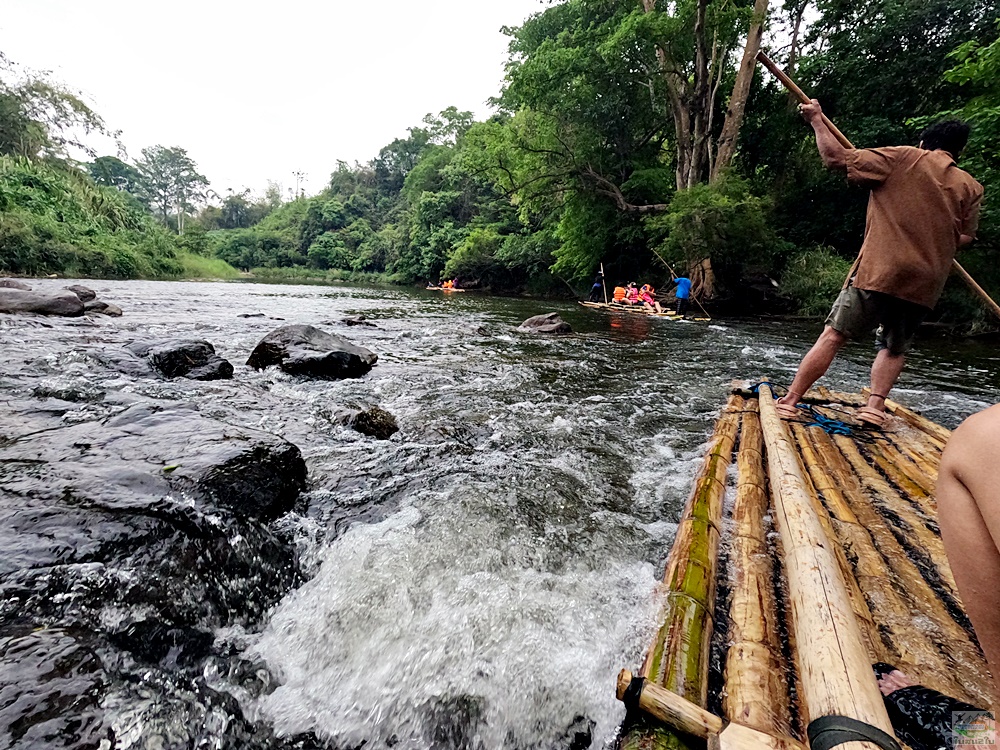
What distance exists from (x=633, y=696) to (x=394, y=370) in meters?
4.96

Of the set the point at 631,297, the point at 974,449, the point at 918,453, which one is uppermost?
the point at 974,449

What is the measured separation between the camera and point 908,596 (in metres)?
1.47

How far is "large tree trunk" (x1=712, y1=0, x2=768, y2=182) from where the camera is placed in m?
13.5

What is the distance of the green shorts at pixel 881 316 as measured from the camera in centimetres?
330

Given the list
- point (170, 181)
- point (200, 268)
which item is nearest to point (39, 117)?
point (200, 268)

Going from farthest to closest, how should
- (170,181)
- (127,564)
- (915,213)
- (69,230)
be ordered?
1. (170,181)
2. (69,230)
3. (915,213)
4. (127,564)

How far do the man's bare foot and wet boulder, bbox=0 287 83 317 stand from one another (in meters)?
10.7

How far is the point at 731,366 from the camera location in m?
6.61

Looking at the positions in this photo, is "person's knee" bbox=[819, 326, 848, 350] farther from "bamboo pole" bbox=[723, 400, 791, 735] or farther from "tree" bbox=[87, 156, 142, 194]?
"tree" bbox=[87, 156, 142, 194]

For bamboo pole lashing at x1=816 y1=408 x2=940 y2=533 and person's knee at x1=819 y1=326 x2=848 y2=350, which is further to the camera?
person's knee at x1=819 y1=326 x2=848 y2=350

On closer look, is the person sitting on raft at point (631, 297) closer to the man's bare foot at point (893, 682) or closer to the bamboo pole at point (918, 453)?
the bamboo pole at point (918, 453)

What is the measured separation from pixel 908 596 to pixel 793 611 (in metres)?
0.57

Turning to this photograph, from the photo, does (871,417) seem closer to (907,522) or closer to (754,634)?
(907,522)

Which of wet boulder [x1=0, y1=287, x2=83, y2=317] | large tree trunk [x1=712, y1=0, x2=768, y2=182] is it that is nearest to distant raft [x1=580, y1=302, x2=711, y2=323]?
large tree trunk [x1=712, y1=0, x2=768, y2=182]
